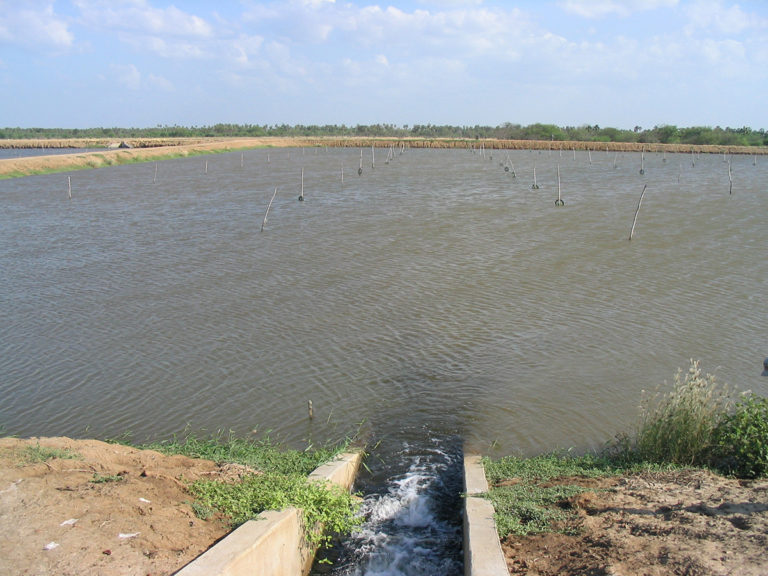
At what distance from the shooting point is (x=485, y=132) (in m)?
98.4

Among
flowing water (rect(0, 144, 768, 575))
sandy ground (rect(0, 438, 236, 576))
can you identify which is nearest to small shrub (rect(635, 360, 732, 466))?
flowing water (rect(0, 144, 768, 575))

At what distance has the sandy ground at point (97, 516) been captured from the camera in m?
3.57

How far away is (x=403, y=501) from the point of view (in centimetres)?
538

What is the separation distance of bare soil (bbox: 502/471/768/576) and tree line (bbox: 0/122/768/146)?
220 feet

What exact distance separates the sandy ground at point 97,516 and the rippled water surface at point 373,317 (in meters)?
1.74

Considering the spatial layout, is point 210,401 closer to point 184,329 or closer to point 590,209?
point 184,329

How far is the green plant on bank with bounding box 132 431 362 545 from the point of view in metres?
4.39

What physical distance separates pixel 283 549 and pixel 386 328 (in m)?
5.75

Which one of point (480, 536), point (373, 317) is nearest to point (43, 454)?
point (480, 536)

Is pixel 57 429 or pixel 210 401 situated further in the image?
pixel 210 401

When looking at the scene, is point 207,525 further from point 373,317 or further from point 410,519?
point 373,317

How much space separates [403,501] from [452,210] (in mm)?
17698

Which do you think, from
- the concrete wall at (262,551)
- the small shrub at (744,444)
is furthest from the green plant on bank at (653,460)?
the concrete wall at (262,551)

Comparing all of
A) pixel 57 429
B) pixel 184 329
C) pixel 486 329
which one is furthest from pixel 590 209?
pixel 57 429
